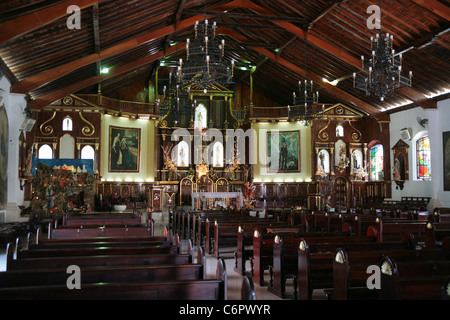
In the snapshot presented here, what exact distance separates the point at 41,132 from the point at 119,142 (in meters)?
3.87

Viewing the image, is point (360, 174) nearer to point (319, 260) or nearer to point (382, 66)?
point (382, 66)

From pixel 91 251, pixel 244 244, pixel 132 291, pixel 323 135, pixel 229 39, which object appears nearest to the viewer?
pixel 132 291

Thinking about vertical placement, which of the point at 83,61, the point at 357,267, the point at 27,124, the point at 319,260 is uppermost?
the point at 83,61

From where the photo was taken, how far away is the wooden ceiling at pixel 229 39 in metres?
11.7

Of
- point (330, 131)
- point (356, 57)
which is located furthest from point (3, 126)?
point (330, 131)

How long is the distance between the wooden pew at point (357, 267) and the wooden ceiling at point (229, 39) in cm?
866

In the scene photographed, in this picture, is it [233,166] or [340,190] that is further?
[233,166]

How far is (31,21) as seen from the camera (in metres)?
9.88

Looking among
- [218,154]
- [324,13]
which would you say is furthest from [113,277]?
[218,154]

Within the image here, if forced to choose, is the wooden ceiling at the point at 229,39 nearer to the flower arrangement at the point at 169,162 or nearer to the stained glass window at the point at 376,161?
the stained glass window at the point at 376,161

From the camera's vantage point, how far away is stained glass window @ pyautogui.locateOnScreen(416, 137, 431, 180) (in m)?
18.5

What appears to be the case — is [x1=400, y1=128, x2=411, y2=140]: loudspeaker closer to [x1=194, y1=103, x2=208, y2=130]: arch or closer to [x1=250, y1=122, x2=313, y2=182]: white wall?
[x1=250, y1=122, x2=313, y2=182]: white wall

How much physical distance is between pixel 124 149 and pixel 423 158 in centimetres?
1480
